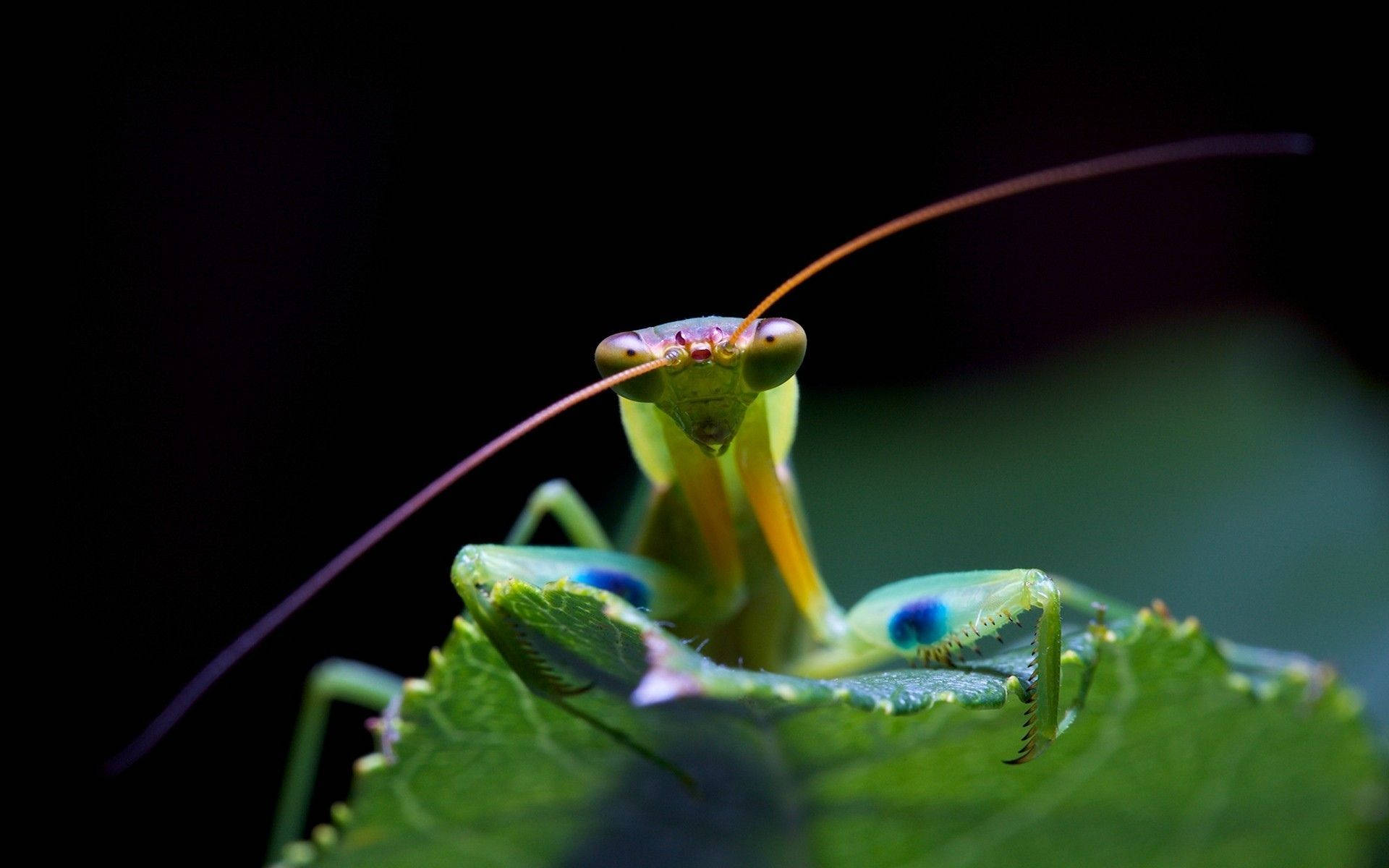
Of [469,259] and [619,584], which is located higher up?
[469,259]

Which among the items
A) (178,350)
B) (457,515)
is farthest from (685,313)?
(178,350)

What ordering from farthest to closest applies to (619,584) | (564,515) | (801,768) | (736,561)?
(564,515) < (736,561) < (619,584) < (801,768)

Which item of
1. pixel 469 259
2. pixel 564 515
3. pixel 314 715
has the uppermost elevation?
pixel 469 259

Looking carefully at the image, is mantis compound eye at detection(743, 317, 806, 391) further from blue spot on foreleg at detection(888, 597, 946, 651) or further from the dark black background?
the dark black background

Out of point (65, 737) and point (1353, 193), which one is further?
Answer: point (1353, 193)

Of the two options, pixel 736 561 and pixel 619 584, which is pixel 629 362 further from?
pixel 736 561

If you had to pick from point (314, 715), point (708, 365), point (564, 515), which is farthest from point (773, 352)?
point (314, 715)

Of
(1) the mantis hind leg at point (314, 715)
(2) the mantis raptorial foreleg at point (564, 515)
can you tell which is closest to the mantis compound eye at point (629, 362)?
(2) the mantis raptorial foreleg at point (564, 515)

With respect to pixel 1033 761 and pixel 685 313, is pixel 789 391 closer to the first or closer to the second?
pixel 1033 761
